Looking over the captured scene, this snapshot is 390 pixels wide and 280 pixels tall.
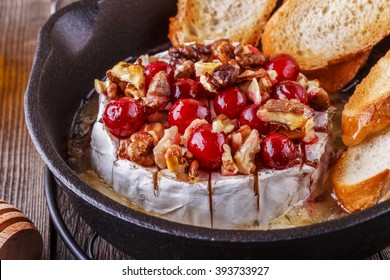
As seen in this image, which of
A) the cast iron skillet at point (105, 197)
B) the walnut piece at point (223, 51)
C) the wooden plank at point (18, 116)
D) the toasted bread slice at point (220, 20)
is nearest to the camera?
the cast iron skillet at point (105, 197)

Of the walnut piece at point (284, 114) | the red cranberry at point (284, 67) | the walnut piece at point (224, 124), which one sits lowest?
the walnut piece at point (224, 124)

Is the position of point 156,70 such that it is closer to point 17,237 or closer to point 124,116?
point 124,116

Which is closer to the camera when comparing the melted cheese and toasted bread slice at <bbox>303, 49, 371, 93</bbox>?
the melted cheese

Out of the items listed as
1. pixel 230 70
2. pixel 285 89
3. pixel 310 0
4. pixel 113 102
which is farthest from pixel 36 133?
pixel 310 0

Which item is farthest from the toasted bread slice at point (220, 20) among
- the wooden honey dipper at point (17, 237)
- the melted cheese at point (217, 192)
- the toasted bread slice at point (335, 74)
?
the wooden honey dipper at point (17, 237)

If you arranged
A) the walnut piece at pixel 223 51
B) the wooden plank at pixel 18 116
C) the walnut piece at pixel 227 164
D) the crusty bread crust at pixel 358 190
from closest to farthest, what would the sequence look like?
the walnut piece at pixel 227 164 → the crusty bread crust at pixel 358 190 → the walnut piece at pixel 223 51 → the wooden plank at pixel 18 116

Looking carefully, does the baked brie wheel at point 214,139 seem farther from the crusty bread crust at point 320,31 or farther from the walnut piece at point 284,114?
the crusty bread crust at point 320,31

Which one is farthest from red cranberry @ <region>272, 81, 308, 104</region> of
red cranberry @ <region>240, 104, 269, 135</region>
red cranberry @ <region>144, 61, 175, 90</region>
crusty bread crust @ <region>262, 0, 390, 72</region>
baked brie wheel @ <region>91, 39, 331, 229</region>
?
crusty bread crust @ <region>262, 0, 390, 72</region>

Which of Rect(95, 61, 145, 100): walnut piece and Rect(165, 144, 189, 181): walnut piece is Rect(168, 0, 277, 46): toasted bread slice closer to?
Rect(95, 61, 145, 100): walnut piece
